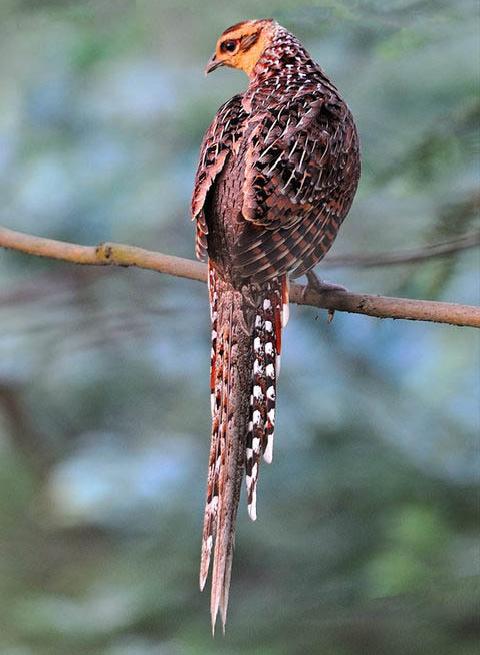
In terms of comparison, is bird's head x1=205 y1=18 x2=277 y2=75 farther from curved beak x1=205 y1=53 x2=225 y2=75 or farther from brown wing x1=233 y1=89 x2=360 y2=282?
brown wing x1=233 y1=89 x2=360 y2=282

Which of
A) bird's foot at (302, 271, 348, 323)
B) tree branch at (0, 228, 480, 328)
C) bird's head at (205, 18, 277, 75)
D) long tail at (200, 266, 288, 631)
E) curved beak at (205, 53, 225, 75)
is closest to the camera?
long tail at (200, 266, 288, 631)

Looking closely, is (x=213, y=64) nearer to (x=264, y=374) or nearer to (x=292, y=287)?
(x=292, y=287)

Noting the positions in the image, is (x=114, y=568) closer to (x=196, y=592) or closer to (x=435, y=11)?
(x=196, y=592)

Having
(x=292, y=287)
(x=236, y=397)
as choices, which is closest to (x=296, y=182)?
(x=292, y=287)

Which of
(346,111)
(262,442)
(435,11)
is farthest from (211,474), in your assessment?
(435,11)

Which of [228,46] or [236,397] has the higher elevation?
[228,46]

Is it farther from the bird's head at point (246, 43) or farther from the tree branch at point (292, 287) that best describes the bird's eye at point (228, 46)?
the tree branch at point (292, 287)

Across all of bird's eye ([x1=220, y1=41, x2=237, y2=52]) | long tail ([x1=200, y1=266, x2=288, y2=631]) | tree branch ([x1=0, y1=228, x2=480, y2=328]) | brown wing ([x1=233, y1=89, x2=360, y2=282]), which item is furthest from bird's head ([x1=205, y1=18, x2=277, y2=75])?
long tail ([x1=200, y1=266, x2=288, y2=631])
